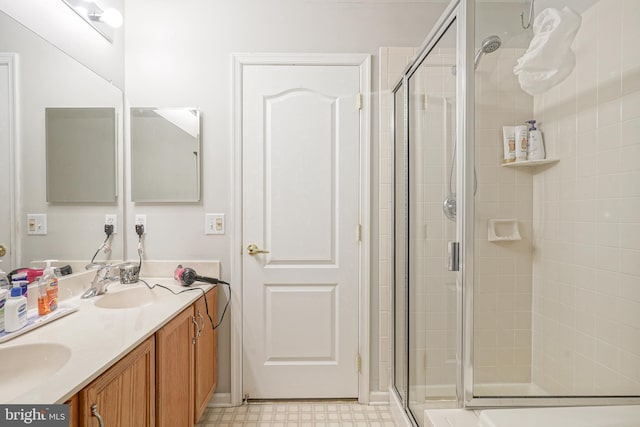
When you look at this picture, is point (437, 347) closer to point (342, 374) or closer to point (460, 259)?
point (460, 259)

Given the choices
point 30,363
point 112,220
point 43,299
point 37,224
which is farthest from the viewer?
point 112,220

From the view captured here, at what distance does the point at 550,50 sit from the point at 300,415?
2177mm

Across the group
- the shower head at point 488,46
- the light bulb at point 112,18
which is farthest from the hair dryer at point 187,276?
the shower head at point 488,46

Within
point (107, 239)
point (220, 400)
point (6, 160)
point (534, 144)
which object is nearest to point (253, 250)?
point (107, 239)

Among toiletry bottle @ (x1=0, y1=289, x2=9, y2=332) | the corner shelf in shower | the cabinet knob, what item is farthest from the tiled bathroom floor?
the corner shelf in shower

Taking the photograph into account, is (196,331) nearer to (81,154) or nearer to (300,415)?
(300,415)

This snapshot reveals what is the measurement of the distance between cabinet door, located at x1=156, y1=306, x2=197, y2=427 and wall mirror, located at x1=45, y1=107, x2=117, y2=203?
80 cm

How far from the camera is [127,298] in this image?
5.36 feet

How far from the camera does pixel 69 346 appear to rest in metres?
0.95

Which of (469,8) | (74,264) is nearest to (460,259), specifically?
(469,8)

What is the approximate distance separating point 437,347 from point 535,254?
85 centimetres

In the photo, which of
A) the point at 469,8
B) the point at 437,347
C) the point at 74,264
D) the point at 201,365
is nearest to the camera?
the point at 469,8

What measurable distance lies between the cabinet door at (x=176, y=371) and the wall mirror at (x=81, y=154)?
31.3 inches

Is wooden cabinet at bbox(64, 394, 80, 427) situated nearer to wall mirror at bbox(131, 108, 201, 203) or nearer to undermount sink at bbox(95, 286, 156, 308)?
undermount sink at bbox(95, 286, 156, 308)
